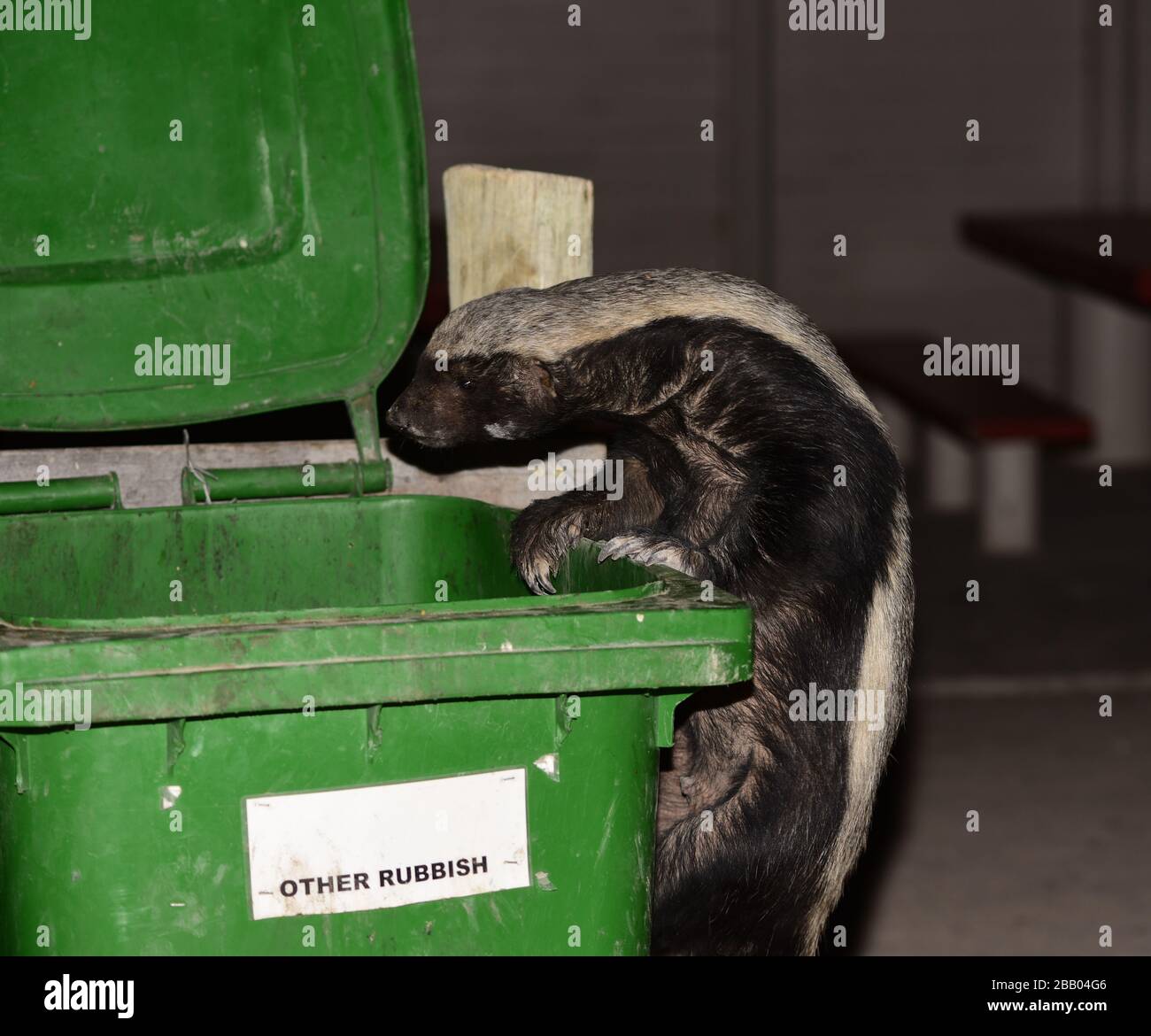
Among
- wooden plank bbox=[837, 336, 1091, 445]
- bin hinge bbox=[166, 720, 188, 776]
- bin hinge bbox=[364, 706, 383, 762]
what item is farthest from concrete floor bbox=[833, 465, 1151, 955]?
bin hinge bbox=[166, 720, 188, 776]

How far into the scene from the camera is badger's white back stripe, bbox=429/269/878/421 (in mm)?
2145

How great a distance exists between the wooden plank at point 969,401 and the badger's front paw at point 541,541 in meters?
2.99

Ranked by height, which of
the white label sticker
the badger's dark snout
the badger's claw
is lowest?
the white label sticker

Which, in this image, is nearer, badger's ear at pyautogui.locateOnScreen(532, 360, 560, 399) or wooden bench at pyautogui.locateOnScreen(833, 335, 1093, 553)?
badger's ear at pyautogui.locateOnScreen(532, 360, 560, 399)

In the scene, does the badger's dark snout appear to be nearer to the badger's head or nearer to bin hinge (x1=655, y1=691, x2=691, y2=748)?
the badger's head

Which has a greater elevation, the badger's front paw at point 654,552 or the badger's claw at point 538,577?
the badger's front paw at point 654,552

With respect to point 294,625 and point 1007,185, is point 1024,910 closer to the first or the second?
point 294,625

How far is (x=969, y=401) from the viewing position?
17.9 ft

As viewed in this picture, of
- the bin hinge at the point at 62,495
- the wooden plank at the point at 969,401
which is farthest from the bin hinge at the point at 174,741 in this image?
the wooden plank at the point at 969,401

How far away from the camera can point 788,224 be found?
711 cm

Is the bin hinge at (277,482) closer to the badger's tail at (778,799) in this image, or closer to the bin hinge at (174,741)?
the badger's tail at (778,799)

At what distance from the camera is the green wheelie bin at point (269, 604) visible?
1.50m

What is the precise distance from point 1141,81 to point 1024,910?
15.7 feet

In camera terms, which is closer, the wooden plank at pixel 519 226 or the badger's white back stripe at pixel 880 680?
the badger's white back stripe at pixel 880 680
